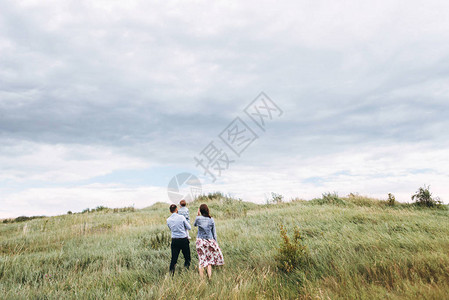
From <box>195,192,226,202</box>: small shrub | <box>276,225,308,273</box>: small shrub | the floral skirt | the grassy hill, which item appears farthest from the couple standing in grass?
<box>195,192,226,202</box>: small shrub

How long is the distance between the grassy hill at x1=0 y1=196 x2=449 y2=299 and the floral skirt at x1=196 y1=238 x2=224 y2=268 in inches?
13.2

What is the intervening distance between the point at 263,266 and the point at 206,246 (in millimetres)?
1630

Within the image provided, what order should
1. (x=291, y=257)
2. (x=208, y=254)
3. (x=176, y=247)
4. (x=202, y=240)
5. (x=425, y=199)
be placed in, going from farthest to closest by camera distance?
A: 1. (x=425, y=199)
2. (x=176, y=247)
3. (x=202, y=240)
4. (x=208, y=254)
5. (x=291, y=257)

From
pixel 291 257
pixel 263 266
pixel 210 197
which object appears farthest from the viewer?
pixel 210 197

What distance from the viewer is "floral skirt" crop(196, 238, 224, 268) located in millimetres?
7094

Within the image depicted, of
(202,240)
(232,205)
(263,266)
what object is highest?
(232,205)

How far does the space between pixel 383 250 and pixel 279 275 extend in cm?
284

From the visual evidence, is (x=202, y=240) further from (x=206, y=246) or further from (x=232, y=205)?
(x=232, y=205)

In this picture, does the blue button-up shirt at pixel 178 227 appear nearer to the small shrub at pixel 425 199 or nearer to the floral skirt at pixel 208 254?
the floral skirt at pixel 208 254

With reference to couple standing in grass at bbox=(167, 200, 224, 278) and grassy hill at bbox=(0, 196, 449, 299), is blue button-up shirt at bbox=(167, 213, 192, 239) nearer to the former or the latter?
couple standing in grass at bbox=(167, 200, 224, 278)

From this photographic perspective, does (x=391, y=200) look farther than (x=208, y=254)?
Yes

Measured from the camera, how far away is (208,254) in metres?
7.20

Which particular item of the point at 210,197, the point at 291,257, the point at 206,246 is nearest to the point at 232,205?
the point at 210,197

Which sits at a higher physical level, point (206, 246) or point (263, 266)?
point (206, 246)
